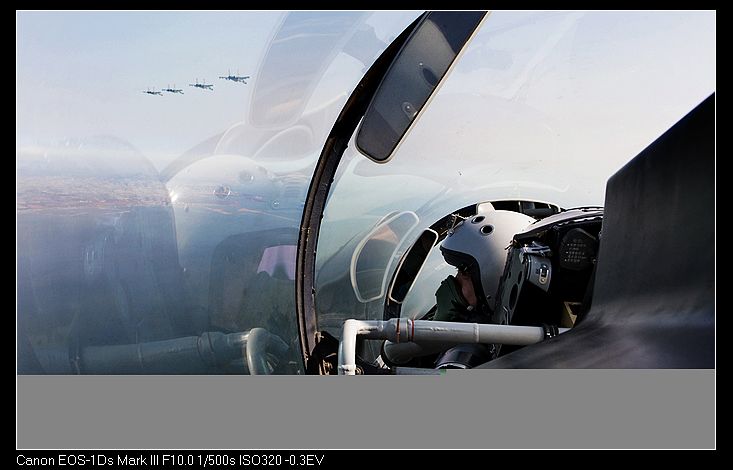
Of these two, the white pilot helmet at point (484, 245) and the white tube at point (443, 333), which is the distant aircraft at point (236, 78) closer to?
the white tube at point (443, 333)

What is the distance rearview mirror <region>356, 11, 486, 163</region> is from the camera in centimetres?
224

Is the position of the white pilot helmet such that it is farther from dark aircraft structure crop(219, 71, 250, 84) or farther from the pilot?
dark aircraft structure crop(219, 71, 250, 84)

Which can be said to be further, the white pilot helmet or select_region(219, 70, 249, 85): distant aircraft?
the white pilot helmet

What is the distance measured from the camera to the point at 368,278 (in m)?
3.70

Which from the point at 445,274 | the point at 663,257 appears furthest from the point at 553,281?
the point at 445,274

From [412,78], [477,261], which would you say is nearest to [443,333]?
[412,78]

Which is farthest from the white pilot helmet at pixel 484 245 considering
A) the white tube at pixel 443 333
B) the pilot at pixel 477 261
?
the white tube at pixel 443 333

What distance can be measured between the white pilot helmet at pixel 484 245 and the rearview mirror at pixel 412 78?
1.18 meters

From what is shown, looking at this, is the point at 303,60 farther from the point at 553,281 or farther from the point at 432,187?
the point at 432,187

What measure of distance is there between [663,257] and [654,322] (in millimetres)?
125

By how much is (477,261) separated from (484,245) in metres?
0.09

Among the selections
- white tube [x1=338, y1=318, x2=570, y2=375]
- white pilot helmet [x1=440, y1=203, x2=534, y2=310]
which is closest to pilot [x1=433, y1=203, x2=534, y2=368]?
white pilot helmet [x1=440, y1=203, x2=534, y2=310]

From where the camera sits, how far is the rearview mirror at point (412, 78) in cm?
224

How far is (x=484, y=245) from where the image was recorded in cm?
353
